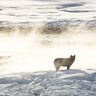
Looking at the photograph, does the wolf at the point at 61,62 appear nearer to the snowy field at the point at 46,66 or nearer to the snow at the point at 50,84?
the snowy field at the point at 46,66

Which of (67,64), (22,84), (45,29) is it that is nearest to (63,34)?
(45,29)

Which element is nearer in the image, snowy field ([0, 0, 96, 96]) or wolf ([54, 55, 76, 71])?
snowy field ([0, 0, 96, 96])

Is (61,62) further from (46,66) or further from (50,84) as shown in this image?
(46,66)

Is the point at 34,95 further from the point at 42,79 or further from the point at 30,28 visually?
the point at 30,28

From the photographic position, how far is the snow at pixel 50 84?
19109mm

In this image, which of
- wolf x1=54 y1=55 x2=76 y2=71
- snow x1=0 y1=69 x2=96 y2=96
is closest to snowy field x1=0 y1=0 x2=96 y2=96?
snow x1=0 y1=69 x2=96 y2=96

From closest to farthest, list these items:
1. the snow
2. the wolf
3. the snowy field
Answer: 1. the snow
2. the snowy field
3. the wolf

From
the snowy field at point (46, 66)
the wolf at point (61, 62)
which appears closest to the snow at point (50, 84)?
the snowy field at point (46, 66)

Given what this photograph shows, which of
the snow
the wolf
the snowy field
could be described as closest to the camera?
the snow

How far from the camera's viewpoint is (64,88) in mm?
19641

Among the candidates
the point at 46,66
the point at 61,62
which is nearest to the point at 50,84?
the point at 61,62

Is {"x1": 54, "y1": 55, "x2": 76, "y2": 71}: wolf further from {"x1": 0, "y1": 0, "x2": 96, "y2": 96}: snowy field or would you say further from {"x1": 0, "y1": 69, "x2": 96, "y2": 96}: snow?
{"x1": 0, "y1": 69, "x2": 96, "y2": 96}: snow

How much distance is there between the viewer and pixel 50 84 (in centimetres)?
2028

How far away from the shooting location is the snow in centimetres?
1911
